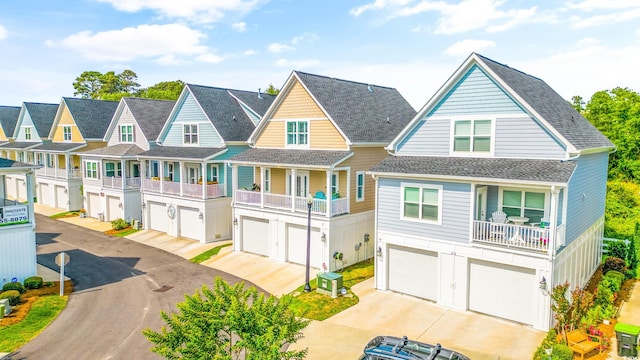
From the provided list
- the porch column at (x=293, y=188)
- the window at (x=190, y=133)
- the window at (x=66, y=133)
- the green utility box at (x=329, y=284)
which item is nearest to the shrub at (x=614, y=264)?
the green utility box at (x=329, y=284)

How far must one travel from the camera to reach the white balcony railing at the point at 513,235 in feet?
54.7

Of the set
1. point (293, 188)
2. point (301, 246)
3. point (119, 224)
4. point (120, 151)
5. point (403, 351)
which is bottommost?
point (119, 224)

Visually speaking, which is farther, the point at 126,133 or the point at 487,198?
the point at 126,133

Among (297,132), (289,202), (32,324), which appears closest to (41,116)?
(297,132)

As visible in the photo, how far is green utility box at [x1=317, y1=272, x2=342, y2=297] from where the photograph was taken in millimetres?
20625

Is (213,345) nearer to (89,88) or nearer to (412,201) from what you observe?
(412,201)

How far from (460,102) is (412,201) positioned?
4.82m

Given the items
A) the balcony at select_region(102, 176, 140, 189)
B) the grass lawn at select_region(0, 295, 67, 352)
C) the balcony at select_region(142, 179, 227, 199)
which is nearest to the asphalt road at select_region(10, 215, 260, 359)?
the grass lawn at select_region(0, 295, 67, 352)

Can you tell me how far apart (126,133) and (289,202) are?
2105 centimetres

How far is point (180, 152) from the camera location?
108 feet

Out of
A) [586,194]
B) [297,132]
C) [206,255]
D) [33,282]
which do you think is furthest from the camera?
[206,255]

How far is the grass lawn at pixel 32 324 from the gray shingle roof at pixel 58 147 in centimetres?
2632

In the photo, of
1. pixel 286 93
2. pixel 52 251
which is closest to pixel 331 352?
pixel 286 93

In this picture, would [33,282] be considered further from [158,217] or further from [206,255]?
[158,217]
